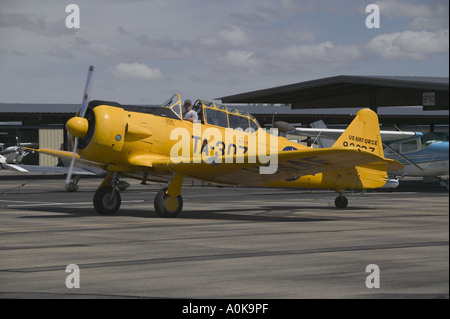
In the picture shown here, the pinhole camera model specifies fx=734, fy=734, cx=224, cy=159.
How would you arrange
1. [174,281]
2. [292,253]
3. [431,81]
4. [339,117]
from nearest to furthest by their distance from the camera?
[431,81]
[174,281]
[292,253]
[339,117]

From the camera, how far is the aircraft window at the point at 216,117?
661 inches

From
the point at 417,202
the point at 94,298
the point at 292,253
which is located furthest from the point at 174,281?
the point at 417,202

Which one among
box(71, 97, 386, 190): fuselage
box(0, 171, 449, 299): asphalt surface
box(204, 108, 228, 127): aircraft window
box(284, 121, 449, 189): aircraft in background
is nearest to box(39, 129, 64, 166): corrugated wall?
box(284, 121, 449, 189): aircraft in background

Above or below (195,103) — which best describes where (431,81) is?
below

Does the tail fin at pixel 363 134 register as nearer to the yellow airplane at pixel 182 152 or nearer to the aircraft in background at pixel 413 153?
the aircraft in background at pixel 413 153

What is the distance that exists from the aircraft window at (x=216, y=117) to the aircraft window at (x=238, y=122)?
15 cm

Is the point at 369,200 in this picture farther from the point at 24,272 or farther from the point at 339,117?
the point at 339,117

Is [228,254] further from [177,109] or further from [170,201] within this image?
[177,109]

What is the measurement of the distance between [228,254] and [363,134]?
382 inches

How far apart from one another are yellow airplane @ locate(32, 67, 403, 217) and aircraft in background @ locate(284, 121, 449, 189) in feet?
3.08

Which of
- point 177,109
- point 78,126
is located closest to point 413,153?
point 177,109

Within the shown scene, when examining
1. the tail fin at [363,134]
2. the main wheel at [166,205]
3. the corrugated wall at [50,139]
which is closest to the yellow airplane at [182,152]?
the main wheel at [166,205]

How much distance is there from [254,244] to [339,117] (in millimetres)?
48917

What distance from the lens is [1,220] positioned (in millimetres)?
16375
